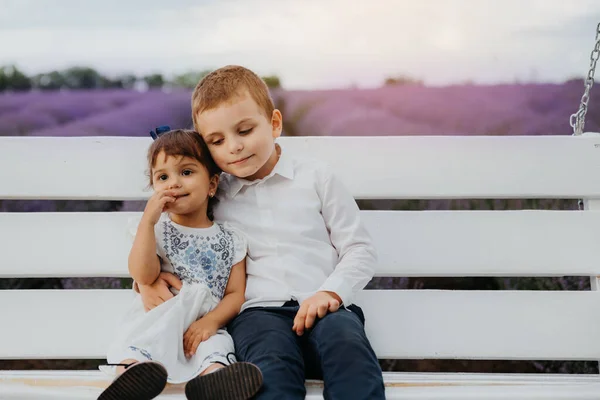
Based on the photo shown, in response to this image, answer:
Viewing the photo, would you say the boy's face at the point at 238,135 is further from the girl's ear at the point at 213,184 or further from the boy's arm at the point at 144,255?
the boy's arm at the point at 144,255

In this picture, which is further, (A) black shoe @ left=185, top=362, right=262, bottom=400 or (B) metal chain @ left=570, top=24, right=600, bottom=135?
(B) metal chain @ left=570, top=24, right=600, bottom=135

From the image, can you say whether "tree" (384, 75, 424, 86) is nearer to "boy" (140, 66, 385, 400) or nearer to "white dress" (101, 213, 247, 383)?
"boy" (140, 66, 385, 400)

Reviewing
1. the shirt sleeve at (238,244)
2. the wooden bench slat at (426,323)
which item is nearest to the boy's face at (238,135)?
the shirt sleeve at (238,244)

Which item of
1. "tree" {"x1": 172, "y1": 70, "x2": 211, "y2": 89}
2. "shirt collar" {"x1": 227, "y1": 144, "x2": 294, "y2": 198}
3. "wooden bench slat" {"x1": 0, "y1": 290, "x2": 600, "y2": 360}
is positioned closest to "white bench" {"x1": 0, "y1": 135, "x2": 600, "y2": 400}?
"wooden bench slat" {"x1": 0, "y1": 290, "x2": 600, "y2": 360}

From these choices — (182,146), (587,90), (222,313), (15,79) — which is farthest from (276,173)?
(15,79)

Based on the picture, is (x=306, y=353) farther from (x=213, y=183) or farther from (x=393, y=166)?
(x=393, y=166)

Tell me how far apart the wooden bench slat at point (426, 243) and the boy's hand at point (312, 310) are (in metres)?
0.38

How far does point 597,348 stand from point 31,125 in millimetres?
1731

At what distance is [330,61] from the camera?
2.14m

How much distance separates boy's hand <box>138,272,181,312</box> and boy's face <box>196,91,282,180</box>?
0.25 meters

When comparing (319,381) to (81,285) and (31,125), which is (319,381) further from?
(31,125)

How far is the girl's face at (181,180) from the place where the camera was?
4.52ft

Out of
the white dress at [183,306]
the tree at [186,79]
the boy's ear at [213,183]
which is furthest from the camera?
the tree at [186,79]

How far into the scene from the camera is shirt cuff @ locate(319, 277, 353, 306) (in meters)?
1.34
